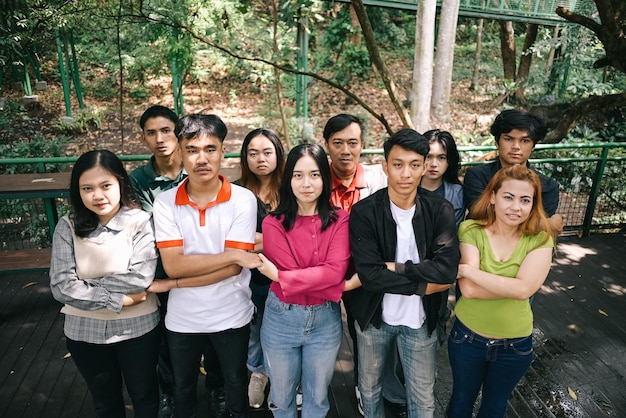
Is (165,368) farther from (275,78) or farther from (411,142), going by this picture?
(275,78)

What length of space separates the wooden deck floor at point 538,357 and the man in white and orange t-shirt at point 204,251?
0.88m

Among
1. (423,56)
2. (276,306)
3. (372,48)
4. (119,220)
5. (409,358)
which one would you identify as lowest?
(409,358)

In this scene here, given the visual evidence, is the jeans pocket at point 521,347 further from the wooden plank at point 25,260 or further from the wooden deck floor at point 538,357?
the wooden plank at point 25,260

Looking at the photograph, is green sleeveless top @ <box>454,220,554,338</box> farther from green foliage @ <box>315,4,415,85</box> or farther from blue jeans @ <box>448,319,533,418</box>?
green foliage @ <box>315,4,415,85</box>

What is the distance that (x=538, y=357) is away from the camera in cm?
367

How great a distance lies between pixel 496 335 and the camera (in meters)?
2.40

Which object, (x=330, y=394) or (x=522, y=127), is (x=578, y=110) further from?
(x=330, y=394)

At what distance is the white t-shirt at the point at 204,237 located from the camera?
2.38 meters

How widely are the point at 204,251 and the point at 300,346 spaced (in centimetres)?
71

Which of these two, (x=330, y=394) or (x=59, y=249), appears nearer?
(x=59, y=249)

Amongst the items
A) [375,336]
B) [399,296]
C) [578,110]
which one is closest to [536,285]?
[399,296]

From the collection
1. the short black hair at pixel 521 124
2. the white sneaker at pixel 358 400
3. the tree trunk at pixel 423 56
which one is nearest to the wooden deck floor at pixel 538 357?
the white sneaker at pixel 358 400

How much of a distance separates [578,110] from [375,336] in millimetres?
3452

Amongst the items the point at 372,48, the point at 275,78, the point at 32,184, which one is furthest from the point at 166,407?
the point at 275,78
